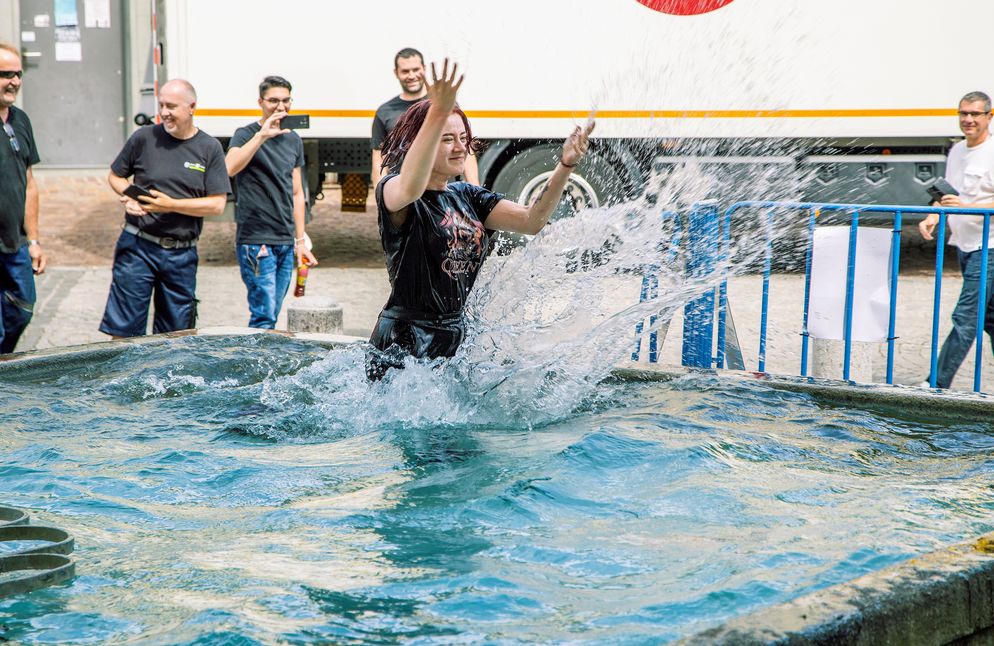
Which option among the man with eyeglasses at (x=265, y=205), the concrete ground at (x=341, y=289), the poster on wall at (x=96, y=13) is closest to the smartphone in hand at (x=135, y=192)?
the man with eyeglasses at (x=265, y=205)

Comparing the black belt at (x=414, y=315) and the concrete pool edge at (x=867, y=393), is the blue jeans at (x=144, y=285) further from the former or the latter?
the concrete pool edge at (x=867, y=393)

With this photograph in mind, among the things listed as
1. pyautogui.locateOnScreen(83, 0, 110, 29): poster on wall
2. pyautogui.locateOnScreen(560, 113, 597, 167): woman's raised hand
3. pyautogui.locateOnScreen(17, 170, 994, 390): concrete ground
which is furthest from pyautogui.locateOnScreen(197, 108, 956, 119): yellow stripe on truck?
pyautogui.locateOnScreen(560, 113, 597, 167): woman's raised hand

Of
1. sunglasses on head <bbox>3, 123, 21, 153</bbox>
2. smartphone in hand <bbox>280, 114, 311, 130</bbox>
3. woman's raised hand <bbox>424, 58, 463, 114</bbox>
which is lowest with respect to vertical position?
sunglasses on head <bbox>3, 123, 21, 153</bbox>

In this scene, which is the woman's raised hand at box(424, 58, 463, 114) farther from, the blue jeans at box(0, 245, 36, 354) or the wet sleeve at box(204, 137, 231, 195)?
the blue jeans at box(0, 245, 36, 354)

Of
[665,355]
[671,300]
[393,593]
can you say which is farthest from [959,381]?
[393,593]

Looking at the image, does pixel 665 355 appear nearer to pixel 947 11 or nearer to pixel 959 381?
pixel 959 381

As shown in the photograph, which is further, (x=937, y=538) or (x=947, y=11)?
(x=947, y=11)

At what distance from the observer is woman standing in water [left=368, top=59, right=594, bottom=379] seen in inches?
200

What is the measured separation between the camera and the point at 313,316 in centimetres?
782

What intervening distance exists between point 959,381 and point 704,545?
205 inches

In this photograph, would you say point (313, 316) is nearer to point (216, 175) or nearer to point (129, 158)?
point (216, 175)

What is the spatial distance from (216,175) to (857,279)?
410cm

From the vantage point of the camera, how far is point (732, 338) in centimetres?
745

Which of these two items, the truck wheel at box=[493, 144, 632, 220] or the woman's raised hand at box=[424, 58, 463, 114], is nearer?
the woman's raised hand at box=[424, 58, 463, 114]
